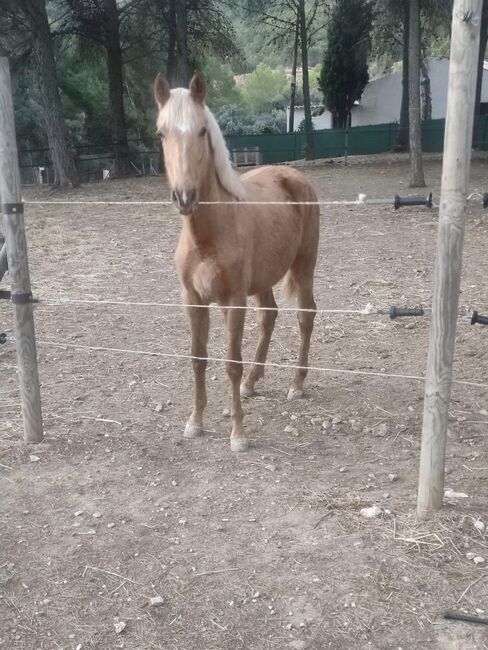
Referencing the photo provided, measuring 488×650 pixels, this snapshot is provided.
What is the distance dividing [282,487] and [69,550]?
1.15 meters

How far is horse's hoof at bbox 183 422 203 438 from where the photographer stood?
388 centimetres

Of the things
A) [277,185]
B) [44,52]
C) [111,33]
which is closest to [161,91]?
[277,185]

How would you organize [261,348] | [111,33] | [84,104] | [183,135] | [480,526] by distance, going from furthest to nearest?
[84,104], [111,33], [261,348], [183,135], [480,526]

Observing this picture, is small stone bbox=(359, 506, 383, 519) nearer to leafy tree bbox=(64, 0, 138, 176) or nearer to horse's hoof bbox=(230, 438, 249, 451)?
horse's hoof bbox=(230, 438, 249, 451)

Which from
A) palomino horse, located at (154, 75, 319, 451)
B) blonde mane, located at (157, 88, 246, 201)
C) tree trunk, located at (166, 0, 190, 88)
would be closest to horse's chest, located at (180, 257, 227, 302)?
palomino horse, located at (154, 75, 319, 451)

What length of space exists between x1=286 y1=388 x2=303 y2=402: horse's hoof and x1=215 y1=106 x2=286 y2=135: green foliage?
35212 millimetres

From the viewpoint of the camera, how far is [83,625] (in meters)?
2.40

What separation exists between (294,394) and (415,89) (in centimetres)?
1118

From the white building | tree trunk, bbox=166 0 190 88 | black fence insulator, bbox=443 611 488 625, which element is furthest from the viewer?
the white building

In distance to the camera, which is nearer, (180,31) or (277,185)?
(277,185)

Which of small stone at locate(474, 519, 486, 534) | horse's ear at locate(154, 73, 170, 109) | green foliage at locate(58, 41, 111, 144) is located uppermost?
green foliage at locate(58, 41, 111, 144)

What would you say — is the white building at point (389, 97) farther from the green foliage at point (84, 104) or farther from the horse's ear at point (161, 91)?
the horse's ear at point (161, 91)

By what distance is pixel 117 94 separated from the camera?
1980 cm

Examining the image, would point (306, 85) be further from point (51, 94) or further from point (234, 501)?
point (234, 501)
